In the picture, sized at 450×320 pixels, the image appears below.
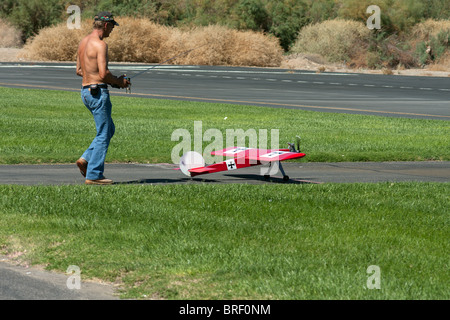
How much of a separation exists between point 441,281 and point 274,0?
74879 millimetres

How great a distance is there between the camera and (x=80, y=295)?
21.7 feet

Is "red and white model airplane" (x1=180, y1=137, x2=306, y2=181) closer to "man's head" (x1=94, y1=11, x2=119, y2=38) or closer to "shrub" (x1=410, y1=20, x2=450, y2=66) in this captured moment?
"man's head" (x1=94, y1=11, x2=119, y2=38)

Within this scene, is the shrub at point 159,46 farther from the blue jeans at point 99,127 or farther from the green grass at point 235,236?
the blue jeans at point 99,127

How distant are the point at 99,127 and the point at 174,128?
8.67 m

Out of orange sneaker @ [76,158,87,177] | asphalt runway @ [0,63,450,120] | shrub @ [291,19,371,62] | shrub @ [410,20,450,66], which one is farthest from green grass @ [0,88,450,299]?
shrub @ [291,19,371,62]

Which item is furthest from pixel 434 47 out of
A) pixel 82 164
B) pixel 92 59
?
pixel 92 59

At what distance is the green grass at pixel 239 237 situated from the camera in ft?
22.5

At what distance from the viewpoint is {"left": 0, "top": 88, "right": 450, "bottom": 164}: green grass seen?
50.9 ft

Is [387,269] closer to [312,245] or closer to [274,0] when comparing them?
[312,245]

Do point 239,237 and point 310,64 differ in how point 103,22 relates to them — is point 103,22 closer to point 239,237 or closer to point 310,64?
point 239,237

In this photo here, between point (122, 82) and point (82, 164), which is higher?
point (122, 82)

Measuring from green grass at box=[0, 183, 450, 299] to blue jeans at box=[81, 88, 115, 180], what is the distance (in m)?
0.40

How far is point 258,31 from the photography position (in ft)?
242

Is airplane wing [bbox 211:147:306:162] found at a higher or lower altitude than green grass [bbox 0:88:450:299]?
higher
